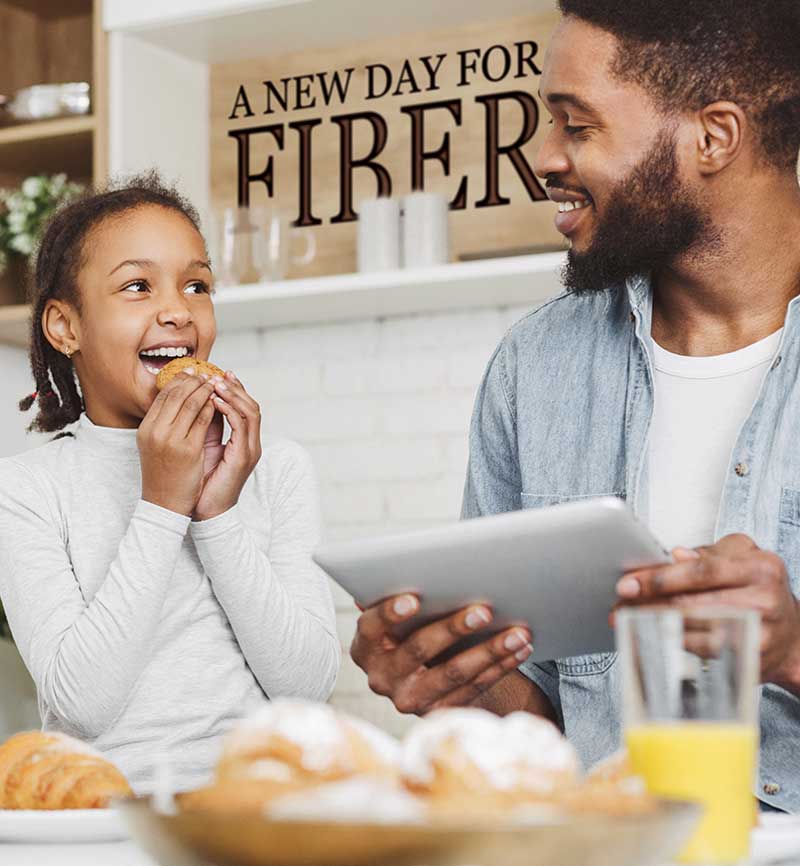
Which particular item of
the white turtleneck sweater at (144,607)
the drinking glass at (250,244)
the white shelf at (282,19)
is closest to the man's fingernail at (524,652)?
the white turtleneck sweater at (144,607)

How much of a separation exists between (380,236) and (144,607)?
4.71 ft

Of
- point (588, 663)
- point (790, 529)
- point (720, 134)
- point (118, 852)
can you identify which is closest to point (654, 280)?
point (720, 134)

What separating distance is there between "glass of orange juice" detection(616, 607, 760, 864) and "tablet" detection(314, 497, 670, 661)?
0.63 feet

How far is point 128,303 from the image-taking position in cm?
171

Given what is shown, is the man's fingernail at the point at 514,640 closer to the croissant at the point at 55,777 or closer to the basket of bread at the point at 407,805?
the croissant at the point at 55,777

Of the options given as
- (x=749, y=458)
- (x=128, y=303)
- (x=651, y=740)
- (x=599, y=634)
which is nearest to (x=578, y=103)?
(x=749, y=458)

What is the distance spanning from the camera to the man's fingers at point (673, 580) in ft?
3.15

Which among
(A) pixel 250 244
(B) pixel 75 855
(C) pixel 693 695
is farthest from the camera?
(A) pixel 250 244

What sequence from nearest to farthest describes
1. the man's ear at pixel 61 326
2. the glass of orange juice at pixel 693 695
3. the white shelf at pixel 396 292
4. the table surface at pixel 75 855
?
the glass of orange juice at pixel 693 695, the table surface at pixel 75 855, the man's ear at pixel 61 326, the white shelf at pixel 396 292

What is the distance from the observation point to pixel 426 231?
8.86 ft

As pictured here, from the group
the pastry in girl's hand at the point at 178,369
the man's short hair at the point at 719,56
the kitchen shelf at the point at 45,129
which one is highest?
the kitchen shelf at the point at 45,129

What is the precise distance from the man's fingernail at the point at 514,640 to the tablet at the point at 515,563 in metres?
0.01

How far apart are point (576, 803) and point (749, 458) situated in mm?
975

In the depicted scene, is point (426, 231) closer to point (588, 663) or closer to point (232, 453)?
point (232, 453)
